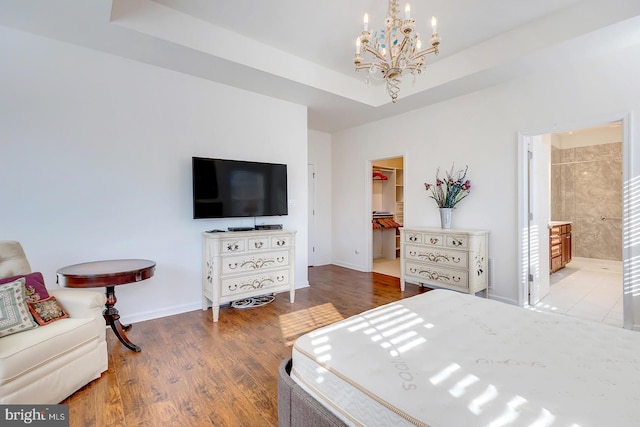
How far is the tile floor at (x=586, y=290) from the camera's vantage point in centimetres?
324

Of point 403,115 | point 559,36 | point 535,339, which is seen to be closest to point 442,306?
point 535,339

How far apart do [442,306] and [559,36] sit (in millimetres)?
2813

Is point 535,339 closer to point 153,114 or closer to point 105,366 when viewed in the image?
point 105,366

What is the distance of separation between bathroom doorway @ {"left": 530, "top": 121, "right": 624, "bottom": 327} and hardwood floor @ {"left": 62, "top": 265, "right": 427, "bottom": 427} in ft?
11.8

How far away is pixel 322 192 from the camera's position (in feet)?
19.7

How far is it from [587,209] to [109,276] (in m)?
8.39

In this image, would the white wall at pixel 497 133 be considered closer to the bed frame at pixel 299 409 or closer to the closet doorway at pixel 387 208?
the closet doorway at pixel 387 208

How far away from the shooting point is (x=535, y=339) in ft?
4.47

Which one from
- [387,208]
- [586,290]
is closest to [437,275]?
[586,290]

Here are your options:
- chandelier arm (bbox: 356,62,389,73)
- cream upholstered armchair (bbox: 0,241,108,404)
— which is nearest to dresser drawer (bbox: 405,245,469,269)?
chandelier arm (bbox: 356,62,389,73)

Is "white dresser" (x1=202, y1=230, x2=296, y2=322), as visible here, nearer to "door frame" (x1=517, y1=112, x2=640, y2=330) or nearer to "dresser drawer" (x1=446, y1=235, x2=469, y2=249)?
"dresser drawer" (x1=446, y1=235, x2=469, y2=249)

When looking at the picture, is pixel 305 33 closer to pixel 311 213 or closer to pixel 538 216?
pixel 311 213

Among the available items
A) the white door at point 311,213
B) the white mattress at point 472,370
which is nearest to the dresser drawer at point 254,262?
the white mattress at point 472,370

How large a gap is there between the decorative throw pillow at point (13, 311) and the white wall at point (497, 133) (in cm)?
435
